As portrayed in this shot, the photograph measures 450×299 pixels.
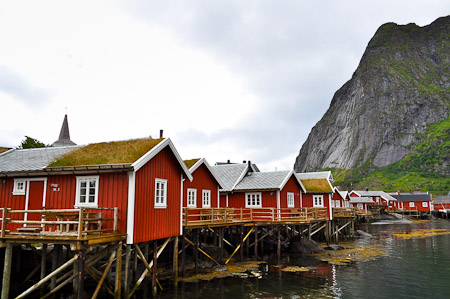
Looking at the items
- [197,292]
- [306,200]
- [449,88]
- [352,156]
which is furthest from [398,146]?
[197,292]

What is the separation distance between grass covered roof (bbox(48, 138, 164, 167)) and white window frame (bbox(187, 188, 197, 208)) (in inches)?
298

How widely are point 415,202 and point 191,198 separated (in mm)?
87407

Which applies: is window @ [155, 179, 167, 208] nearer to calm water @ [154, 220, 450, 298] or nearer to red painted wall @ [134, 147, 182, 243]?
red painted wall @ [134, 147, 182, 243]

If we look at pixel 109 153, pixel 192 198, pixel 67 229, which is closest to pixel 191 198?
pixel 192 198

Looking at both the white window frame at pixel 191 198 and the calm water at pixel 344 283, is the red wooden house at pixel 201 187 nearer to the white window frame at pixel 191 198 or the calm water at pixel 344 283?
the white window frame at pixel 191 198

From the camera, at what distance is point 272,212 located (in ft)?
90.2

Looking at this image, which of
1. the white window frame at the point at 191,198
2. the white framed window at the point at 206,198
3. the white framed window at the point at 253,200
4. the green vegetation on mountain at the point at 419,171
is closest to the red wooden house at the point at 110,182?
the white window frame at the point at 191,198

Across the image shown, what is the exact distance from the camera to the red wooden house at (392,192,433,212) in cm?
9162

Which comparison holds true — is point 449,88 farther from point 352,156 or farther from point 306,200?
point 306,200

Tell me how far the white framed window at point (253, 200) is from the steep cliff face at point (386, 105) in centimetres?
12519

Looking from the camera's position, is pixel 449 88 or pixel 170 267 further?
pixel 449 88

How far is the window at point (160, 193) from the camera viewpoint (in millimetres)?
17009

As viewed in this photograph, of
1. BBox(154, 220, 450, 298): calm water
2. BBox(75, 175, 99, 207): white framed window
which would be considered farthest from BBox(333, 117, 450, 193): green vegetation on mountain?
BBox(75, 175, 99, 207): white framed window

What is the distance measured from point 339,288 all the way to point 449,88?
181043 millimetres
